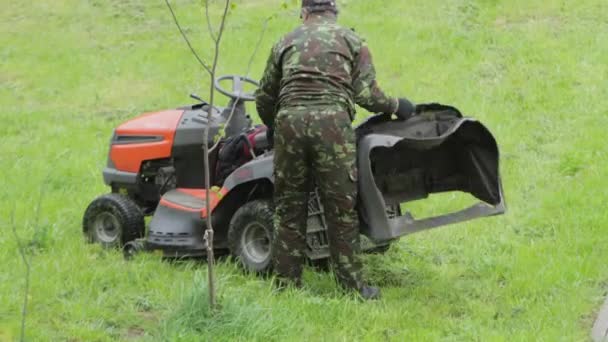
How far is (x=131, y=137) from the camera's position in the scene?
806 centimetres

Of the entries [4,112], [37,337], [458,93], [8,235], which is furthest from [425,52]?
[37,337]

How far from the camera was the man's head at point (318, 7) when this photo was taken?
6.34 m

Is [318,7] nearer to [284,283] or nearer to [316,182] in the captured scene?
[316,182]

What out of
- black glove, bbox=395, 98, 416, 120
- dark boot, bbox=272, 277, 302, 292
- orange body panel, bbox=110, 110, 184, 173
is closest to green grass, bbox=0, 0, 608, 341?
dark boot, bbox=272, 277, 302, 292

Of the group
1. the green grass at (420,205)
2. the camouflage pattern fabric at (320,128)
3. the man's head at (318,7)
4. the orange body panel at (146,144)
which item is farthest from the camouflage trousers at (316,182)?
the orange body panel at (146,144)

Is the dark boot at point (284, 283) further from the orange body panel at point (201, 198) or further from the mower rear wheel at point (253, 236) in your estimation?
the orange body panel at point (201, 198)

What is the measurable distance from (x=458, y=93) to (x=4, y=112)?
20.3 ft

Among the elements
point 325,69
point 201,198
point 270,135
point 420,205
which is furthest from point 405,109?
point 420,205

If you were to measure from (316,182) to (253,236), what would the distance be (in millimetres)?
823

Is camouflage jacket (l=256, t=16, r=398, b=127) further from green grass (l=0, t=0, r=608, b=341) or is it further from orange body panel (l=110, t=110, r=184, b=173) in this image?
orange body panel (l=110, t=110, r=184, b=173)

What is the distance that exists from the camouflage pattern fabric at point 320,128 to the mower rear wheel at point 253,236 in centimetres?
31

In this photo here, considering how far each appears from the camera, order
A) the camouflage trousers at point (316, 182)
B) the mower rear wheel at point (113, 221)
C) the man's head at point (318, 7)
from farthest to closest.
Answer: the mower rear wheel at point (113, 221), the man's head at point (318, 7), the camouflage trousers at point (316, 182)

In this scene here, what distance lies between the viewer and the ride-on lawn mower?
643 centimetres

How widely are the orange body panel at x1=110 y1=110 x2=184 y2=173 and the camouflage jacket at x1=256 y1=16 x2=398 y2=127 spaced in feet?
5.43
